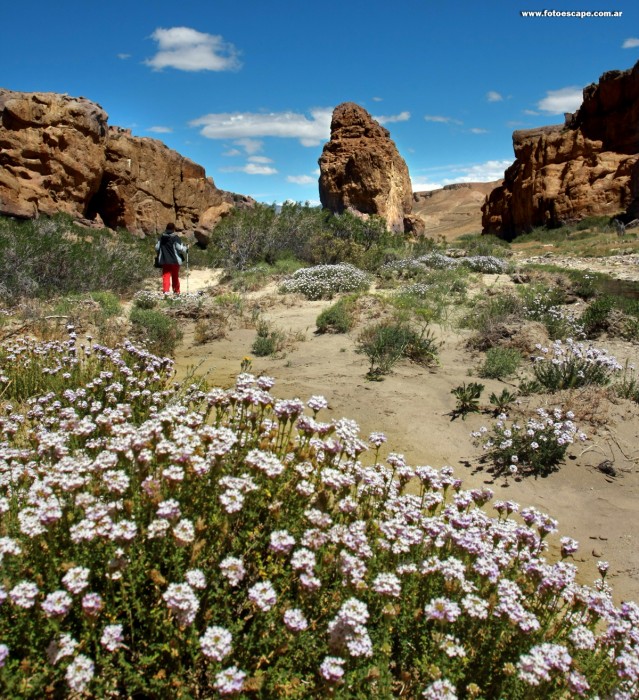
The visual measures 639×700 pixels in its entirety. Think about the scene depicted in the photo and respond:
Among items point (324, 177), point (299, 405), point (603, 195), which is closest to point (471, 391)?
point (299, 405)

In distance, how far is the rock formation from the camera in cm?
1970

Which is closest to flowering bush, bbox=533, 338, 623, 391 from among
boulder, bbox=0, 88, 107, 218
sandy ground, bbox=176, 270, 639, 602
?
sandy ground, bbox=176, 270, 639, 602

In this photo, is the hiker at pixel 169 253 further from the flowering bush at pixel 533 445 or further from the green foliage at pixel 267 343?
the flowering bush at pixel 533 445

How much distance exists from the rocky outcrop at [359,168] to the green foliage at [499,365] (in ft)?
85.3

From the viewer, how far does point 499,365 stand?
24.2ft

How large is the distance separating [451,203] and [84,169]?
106284 millimetres

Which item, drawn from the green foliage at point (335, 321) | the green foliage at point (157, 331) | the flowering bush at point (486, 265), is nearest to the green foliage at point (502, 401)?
the green foliage at point (335, 321)

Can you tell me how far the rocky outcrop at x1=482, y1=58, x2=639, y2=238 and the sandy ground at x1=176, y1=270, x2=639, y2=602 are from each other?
3450 cm

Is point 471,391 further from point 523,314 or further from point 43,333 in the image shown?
point 43,333

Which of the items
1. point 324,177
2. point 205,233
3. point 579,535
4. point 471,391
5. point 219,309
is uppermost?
point 324,177

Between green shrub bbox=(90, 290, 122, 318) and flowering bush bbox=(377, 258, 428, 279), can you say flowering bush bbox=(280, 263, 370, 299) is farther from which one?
green shrub bbox=(90, 290, 122, 318)

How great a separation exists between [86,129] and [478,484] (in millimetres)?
22162

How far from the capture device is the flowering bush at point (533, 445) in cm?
495

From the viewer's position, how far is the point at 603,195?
125 feet
